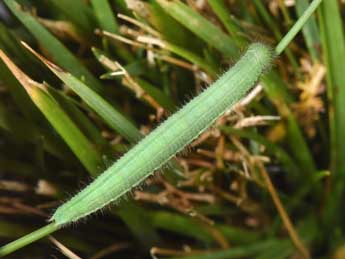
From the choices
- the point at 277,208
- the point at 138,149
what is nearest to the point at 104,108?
the point at 138,149

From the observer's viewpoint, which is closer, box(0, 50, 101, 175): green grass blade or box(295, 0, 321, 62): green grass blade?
box(0, 50, 101, 175): green grass blade

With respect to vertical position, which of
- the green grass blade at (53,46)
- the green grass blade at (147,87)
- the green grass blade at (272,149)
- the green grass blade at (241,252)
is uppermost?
the green grass blade at (53,46)

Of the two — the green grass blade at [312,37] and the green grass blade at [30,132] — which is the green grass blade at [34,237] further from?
the green grass blade at [312,37]

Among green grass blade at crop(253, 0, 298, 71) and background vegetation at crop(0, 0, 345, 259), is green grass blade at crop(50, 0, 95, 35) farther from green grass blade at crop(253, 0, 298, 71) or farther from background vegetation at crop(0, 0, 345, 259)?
green grass blade at crop(253, 0, 298, 71)

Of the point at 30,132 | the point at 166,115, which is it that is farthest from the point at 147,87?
the point at 30,132

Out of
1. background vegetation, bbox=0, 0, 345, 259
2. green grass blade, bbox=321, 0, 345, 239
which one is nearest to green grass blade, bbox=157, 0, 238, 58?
background vegetation, bbox=0, 0, 345, 259

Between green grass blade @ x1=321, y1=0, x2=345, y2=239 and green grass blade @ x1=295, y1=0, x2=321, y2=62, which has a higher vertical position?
green grass blade @ x1=295, y1=0, x2=321, y2=62

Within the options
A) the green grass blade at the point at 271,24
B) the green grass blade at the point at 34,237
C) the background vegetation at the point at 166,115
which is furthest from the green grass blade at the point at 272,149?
the green grass blade at the point at 34,237
